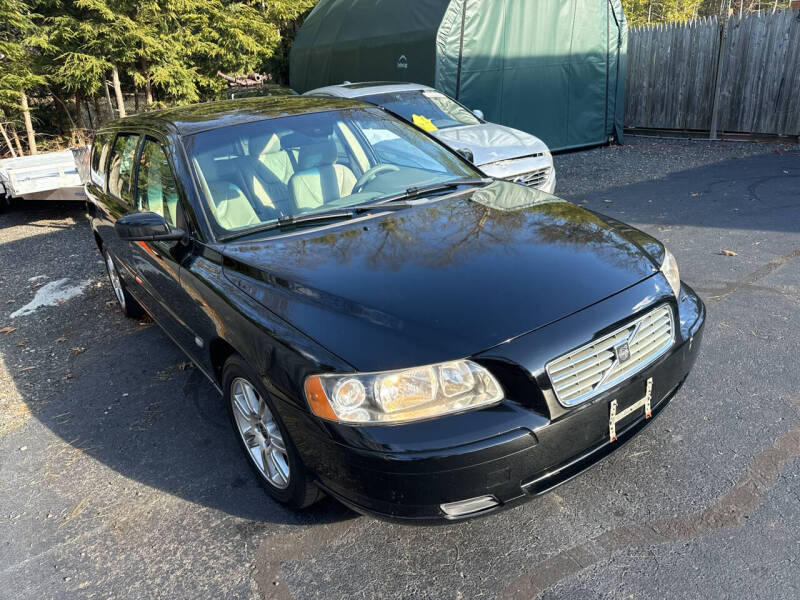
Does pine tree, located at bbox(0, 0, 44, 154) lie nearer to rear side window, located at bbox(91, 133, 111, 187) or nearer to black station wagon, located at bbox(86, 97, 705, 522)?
rear side window, located at bbox(91, 133, 111, 187)

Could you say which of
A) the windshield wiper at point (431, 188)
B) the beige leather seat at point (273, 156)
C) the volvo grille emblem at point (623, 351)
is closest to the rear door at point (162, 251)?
the beige leather seat at point (273, 156)

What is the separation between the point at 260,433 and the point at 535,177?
519 centimetres

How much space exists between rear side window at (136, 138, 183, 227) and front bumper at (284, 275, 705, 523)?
172cm

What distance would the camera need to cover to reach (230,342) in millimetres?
2650

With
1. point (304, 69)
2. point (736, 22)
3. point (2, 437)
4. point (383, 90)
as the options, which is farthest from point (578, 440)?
point (304, 69)

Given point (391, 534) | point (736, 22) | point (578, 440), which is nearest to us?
point (578, 440)

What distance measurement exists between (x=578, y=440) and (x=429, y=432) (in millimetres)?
583

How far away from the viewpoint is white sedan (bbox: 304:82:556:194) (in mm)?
6840

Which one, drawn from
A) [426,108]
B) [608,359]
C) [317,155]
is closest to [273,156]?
[317,155]

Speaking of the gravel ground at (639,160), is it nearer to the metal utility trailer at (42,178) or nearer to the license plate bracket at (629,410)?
the license plate bracket at (629,410)

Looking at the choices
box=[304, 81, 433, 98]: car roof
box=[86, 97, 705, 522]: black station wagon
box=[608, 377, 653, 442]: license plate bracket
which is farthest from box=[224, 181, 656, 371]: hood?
box=[304, 81, 433, 98]: car roof

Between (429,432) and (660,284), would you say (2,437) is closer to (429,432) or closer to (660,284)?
(429,432)

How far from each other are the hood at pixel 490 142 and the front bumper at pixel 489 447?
4.90m

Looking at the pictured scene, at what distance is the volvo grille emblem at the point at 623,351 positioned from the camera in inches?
89.4
